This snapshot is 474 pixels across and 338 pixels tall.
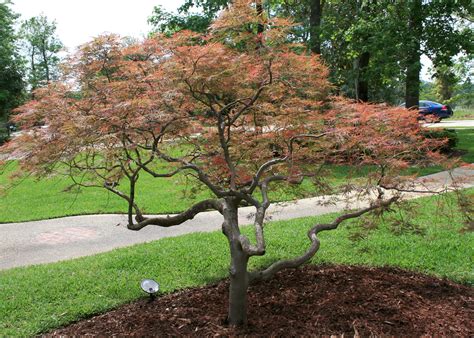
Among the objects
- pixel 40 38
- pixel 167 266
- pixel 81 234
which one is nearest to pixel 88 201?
pixel 81 234

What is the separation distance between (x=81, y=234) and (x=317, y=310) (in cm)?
452

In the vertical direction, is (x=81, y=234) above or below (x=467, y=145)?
below

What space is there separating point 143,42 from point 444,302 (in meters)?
3.52

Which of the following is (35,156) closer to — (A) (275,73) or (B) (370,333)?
(A) (275,73)

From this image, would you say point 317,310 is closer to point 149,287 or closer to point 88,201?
point 149,287

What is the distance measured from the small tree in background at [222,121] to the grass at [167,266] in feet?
3.77

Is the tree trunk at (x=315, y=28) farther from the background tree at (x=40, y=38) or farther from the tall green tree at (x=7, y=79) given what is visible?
the background tree at (x=40, y=38)

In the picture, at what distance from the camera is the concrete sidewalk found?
6.22m

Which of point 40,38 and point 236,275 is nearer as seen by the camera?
point 236,275

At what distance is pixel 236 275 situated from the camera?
3.57 m

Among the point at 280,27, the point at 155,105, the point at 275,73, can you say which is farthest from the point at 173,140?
the point at 280,27

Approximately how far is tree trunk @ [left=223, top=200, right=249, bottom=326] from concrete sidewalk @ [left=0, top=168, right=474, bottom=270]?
2.00 m

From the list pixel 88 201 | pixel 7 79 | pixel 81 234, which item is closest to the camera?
pixel 81 234

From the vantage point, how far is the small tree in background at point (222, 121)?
3.33 metres
